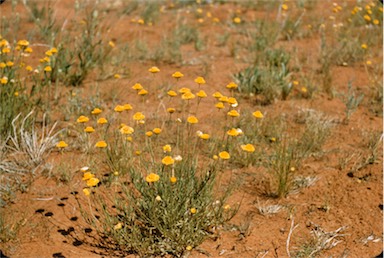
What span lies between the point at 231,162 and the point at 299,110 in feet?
A: 3.79

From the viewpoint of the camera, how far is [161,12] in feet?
27.2

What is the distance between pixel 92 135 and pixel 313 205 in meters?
1.91

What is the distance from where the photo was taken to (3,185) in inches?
125

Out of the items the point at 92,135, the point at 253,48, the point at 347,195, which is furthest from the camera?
the point at 253,48

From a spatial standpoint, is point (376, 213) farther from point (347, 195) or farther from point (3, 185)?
point (3, 185)

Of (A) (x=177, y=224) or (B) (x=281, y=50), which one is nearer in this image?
(A) (x=177, y=224)

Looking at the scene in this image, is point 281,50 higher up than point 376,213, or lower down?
higher up

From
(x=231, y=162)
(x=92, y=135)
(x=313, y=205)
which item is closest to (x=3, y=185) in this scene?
(x=92, y=135)

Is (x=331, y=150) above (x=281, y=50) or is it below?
below

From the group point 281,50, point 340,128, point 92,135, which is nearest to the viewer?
point 92,135

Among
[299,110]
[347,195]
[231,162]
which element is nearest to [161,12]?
[299,110]

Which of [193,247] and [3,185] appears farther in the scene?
[3,185]

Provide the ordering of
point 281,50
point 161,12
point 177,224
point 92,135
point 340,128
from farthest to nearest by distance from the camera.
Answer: point 161,12, point 281,50, point 340,128, point 92,135, point 177,224

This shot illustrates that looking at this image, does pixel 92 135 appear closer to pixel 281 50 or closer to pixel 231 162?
pixel 231 162
